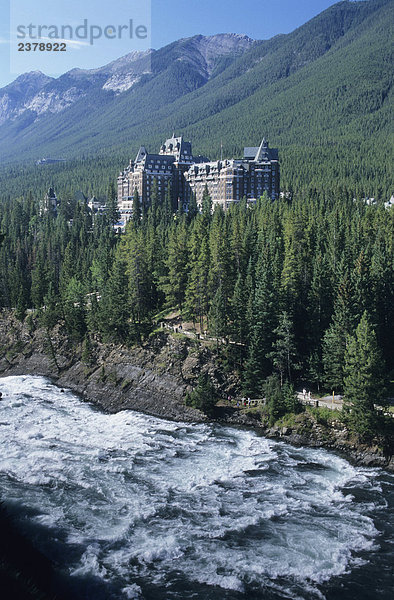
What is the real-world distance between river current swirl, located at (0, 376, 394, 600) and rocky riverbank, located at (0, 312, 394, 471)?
7.32 feet

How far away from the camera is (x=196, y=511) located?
3922 cm

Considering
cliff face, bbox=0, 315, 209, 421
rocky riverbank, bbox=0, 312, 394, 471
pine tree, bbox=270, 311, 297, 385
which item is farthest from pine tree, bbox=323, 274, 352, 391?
cliff face, bbox=0, 315, 209, 421

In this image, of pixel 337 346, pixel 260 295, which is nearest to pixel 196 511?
pixel 337 346

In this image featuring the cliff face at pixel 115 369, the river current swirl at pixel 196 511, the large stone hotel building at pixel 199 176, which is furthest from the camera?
the large stone hotel building at pixel 199 176

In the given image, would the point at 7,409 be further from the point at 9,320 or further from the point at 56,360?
the point at 9,320

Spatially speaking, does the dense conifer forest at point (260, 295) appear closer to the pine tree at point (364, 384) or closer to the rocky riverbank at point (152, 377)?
the pine tree at point (364, 384)

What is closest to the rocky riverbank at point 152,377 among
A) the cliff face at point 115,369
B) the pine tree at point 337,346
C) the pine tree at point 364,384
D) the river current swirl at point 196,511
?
the cliff face at point 115,369

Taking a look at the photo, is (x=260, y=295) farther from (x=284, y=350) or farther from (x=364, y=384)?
(x=364, y=384)

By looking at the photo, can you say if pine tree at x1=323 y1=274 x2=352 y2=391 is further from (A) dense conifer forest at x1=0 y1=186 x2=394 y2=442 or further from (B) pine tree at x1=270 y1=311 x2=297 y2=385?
(B) pine tree at x1=270 y1=311 x2=297 y2=385

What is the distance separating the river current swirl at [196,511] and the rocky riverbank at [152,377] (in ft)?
7.32

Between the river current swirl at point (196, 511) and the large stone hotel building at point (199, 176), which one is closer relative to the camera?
the river current swirl at point (196, 511)

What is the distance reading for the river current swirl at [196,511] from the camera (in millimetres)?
31453

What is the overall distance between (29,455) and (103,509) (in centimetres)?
1315

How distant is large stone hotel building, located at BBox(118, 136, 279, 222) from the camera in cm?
15700
